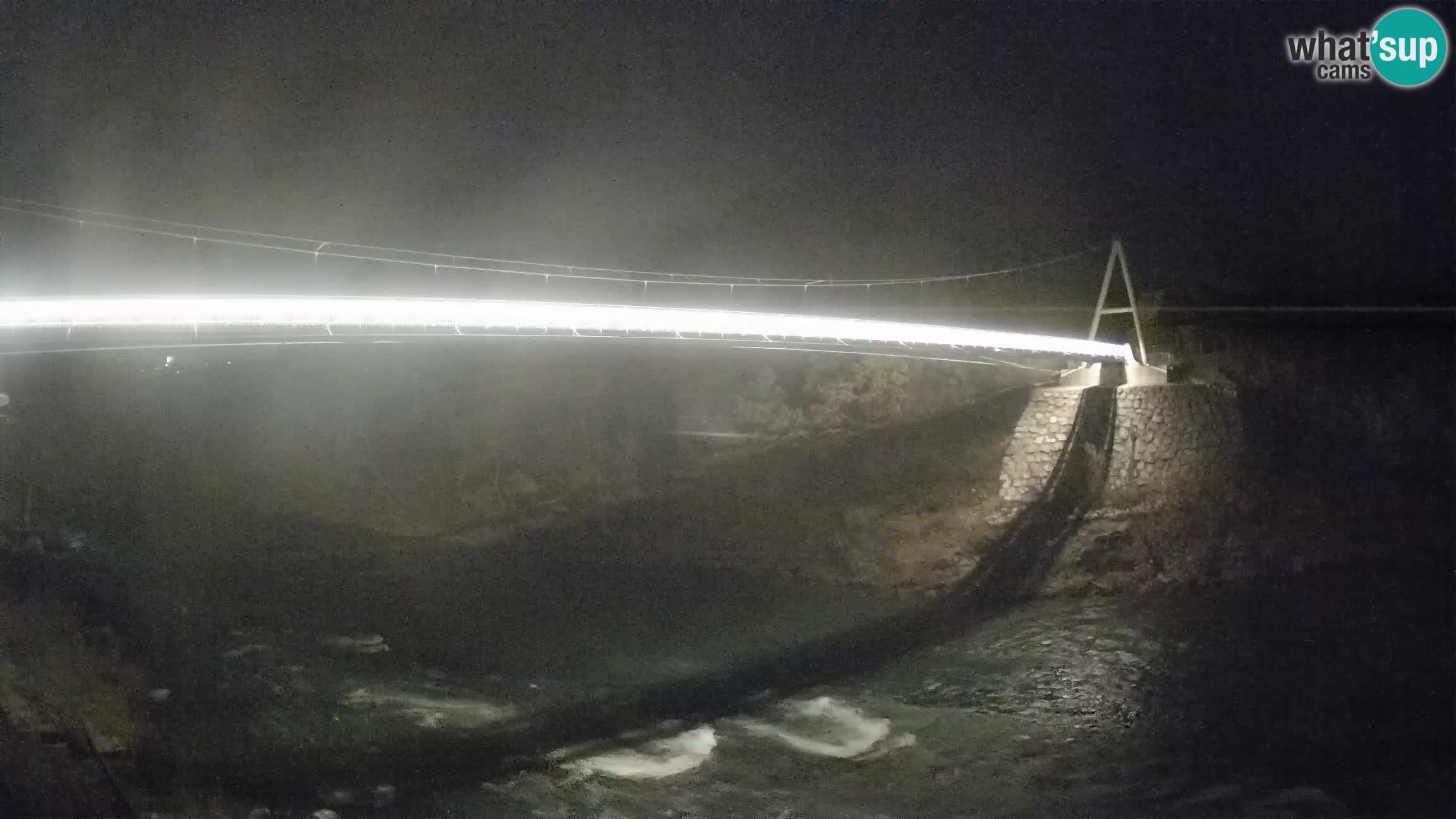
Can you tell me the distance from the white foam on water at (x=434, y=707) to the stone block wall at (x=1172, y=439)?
273 inches

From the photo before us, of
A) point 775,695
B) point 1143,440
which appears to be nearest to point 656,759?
point 775,695

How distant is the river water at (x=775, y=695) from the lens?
404cm

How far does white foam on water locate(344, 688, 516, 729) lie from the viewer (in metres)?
4.72

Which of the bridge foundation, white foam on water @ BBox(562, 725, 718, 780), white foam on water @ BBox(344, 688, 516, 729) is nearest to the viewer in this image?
white foam on water @ BBox(562, 725, 718, 780)

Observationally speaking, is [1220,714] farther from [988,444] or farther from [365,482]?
[365,482]

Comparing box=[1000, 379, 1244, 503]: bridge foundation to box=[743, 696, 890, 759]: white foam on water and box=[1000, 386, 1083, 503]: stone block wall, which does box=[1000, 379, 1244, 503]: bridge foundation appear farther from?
box=[743, 696, 890, 759]: white foam on water

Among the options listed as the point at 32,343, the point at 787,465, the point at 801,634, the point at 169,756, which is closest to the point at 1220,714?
the point at 801,634

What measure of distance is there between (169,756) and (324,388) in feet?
16.6

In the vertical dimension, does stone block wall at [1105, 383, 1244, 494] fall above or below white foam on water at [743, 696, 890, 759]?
above

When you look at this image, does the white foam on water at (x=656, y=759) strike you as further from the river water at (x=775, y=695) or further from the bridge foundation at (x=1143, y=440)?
the bridge foundation at (x=1143, y=440)

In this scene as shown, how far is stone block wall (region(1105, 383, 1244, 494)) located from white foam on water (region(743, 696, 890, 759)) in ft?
16.6

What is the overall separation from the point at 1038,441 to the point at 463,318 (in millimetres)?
6639

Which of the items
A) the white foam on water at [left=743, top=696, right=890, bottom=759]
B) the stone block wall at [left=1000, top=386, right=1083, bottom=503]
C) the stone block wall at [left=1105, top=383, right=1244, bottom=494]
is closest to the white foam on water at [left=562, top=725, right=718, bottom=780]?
the white foam on water at [left=743, top=696, right=890, bottom=759]

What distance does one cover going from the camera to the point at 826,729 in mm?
5051
